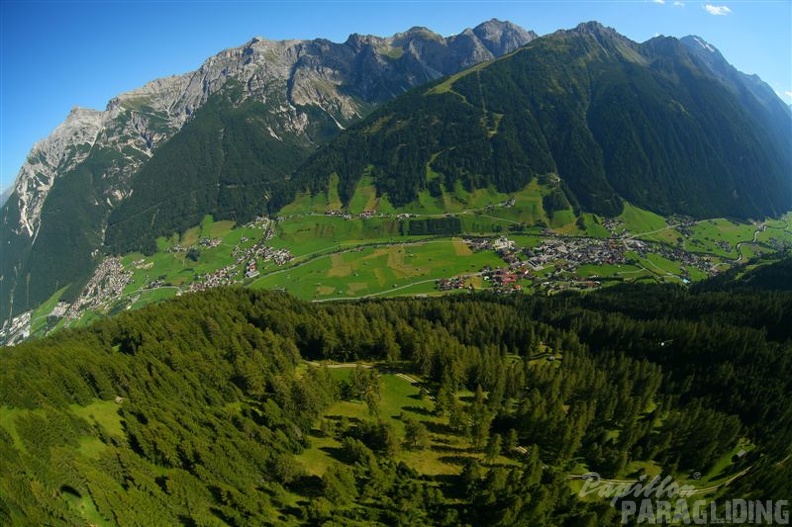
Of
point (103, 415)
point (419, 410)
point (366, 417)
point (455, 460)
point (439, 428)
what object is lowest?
point (455, 460)

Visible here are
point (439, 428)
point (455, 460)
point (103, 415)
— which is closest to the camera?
point (103, 415)

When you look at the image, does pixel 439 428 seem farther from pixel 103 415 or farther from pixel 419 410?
pixel 103 415

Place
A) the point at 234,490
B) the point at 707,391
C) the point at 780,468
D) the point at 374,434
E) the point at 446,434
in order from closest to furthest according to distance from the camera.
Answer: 1. the point at 234,490
2. the point at 780,468
3. the point at 374,434
4. the point at 446,434
5. the point at 707,391

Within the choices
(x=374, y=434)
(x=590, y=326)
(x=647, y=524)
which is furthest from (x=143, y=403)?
(x=590, y=326)

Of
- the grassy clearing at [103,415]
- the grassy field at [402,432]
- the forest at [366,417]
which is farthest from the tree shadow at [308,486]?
the grassy clearing at [103,415]

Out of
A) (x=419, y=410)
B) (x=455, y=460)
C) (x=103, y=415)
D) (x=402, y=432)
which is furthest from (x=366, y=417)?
(x=103, y=415)

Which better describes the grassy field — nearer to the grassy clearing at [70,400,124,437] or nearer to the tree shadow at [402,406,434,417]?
the tree shadow at [402,406,434,417]

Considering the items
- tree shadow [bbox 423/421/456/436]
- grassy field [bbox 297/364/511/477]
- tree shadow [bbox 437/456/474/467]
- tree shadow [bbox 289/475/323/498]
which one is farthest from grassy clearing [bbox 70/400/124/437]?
tree shadow [bbox 423/421/456/436]

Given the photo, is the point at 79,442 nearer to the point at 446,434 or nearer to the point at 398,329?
the point at 446,434
